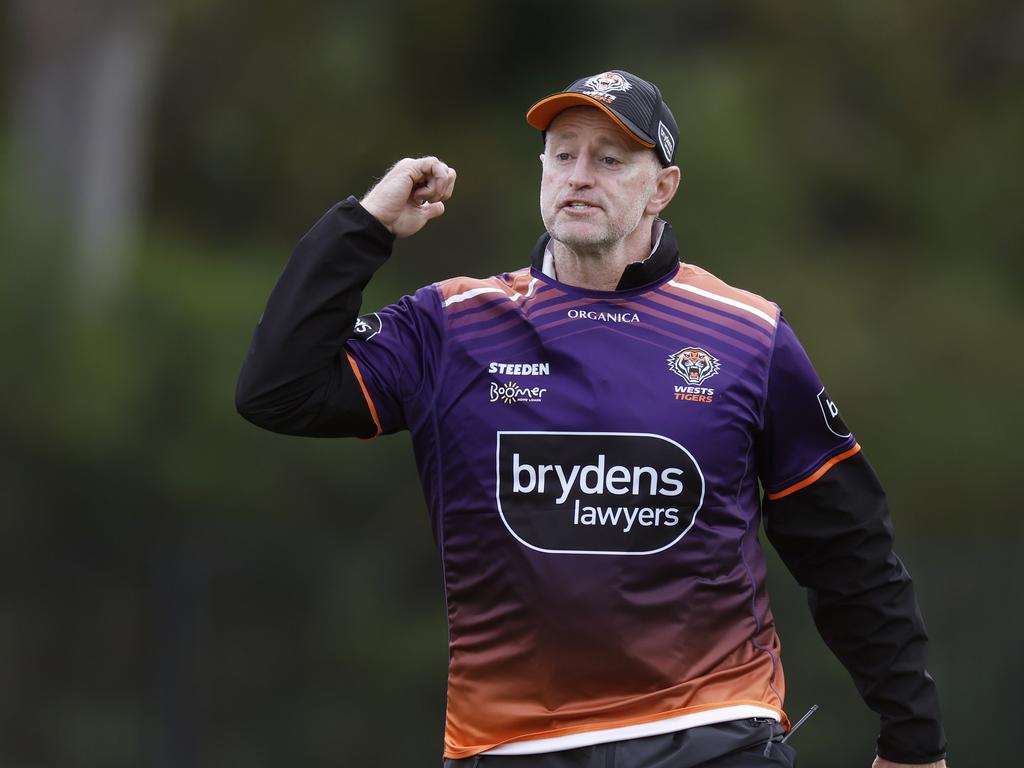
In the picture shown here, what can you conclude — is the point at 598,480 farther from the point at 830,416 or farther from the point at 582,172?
the point at 582,172

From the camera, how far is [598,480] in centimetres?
388

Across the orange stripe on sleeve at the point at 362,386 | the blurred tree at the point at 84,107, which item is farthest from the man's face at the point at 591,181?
the blurred tree at the point at 84,107

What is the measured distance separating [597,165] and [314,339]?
809 millimetres

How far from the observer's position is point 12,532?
10625mm

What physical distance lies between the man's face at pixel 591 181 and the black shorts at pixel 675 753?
117 centimetres

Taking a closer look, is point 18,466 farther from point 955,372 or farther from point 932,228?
point 932,228

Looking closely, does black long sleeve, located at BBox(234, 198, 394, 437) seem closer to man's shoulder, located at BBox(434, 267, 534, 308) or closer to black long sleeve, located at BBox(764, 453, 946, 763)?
man's shoulder, located at BBox(434, 267, 534, 308)

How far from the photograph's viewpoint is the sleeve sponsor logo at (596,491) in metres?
3.85

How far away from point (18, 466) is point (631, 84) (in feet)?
26.4

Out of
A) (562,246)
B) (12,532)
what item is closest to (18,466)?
(12,532)

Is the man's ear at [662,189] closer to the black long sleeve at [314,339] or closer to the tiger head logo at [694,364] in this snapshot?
the tiger head logo at [694,364]

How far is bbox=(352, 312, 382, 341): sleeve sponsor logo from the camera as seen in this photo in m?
4.05

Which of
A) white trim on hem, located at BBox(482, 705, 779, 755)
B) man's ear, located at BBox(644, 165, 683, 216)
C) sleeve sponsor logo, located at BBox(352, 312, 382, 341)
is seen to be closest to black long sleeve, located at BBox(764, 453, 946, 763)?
white trim on hem, located at BBox(482, 705, 779, 755)

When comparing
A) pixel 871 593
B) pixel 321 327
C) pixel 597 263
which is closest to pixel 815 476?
pixel 871 593
